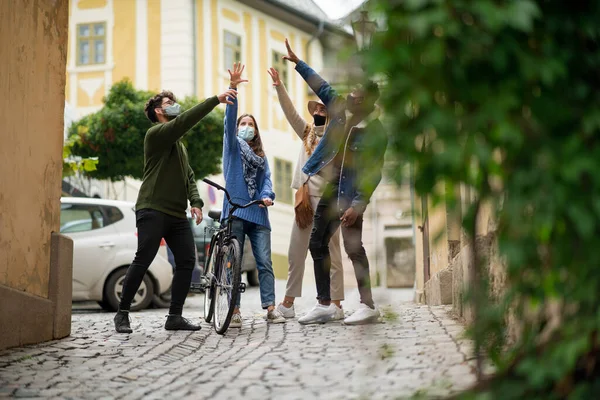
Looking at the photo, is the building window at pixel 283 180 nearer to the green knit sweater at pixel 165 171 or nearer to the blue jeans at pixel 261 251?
the blue jeans at pixel 261 251

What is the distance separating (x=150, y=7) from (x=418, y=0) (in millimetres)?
29857

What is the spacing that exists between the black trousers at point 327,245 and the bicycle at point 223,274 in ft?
1.93

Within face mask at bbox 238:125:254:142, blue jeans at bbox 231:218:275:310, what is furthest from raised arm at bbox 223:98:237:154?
blue jeans at bbox 231:218:275:310

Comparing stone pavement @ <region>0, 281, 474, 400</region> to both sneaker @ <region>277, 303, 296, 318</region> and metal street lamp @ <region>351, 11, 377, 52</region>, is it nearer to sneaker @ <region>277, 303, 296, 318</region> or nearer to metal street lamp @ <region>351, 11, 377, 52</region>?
sneaker @ <region>277, 303, 296, 318</region>

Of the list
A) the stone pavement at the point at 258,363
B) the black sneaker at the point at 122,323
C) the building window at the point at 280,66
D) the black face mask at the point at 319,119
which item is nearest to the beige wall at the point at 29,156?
the stone pavement at the point at 258,363

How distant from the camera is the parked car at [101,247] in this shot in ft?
41.5

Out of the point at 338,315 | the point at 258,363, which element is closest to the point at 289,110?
the point at 338,315

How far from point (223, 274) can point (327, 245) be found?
0.86m

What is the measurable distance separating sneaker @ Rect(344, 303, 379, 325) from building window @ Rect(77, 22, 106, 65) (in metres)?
25.3

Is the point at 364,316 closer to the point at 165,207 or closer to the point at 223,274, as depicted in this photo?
the point at 223,274

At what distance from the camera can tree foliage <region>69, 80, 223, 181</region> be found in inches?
965

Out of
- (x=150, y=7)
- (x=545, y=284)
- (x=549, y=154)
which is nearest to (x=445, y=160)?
(x=549, y=154)

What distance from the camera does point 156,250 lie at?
830 centimetres

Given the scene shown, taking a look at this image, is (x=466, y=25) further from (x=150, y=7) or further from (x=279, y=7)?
(x=279, y=7)
